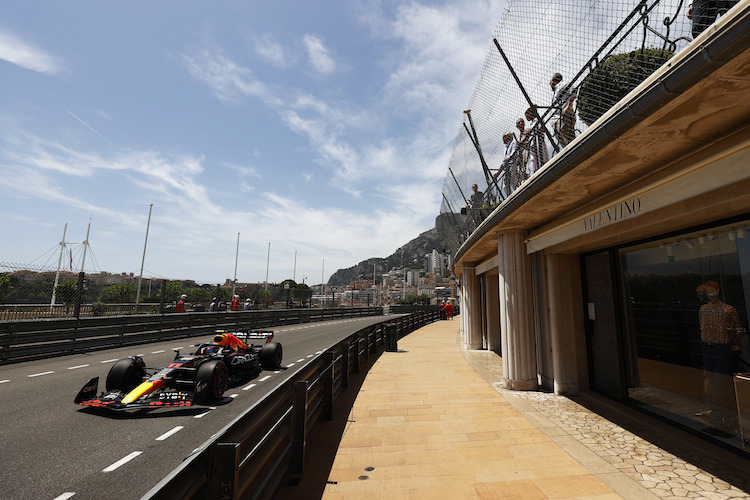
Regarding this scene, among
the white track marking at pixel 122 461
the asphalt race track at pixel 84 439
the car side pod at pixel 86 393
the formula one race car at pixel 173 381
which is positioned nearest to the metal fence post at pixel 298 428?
the asphalt race track at pixel 84 439

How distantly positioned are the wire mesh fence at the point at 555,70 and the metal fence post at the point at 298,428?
13.4 feet

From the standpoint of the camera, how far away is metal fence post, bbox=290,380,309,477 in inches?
133

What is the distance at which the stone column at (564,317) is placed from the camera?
256 inches

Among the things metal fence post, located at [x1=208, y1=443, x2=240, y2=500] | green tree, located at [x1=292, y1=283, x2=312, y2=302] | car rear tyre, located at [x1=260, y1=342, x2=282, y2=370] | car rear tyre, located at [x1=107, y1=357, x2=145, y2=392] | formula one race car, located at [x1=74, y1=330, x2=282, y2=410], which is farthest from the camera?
green tree, located at [x1=292, y1=283, x2=312, y2=302]

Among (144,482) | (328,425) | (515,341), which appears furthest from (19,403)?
(515,341)

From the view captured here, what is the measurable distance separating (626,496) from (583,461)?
705 mm

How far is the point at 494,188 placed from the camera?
782 centimetres

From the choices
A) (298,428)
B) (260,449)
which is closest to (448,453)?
(298,428)

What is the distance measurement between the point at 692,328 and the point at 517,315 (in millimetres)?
2770

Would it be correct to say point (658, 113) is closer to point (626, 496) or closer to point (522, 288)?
point (626, 496)

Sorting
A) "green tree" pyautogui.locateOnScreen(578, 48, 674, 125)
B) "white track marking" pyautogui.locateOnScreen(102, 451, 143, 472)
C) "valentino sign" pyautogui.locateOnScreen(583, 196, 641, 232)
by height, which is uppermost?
"green tree" pyautogui.locateOnScreen(578, 48, 674, 125)

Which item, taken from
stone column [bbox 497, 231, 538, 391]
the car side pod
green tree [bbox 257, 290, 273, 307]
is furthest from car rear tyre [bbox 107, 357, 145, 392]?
green tree [bbox 257, 290, 273, 307]

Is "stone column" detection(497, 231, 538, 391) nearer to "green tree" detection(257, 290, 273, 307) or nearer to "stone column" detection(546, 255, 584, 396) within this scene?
"stone column" detection(546, 255, 584, 396)

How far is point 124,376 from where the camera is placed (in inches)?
238
